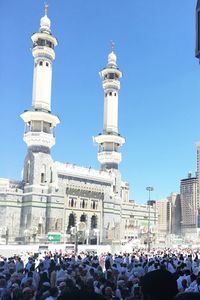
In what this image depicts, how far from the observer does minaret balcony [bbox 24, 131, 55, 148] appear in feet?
136

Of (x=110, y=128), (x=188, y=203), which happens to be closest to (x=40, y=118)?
(x=110, y=128)

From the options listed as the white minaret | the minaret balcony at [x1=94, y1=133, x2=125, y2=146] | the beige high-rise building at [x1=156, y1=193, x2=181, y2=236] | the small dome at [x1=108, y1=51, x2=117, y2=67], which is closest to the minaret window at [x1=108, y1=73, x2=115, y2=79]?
the small dome at [x1=108, y1=51, x2=117, y2=67]

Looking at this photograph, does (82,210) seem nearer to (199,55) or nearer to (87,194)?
(87,194)

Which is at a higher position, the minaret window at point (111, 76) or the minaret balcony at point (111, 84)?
the minaret window at point (111, 76)

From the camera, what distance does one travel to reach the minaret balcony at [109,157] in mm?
49531

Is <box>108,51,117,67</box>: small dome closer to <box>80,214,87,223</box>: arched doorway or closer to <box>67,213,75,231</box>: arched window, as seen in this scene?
<box>80,214,87,223</box>: arched doorway

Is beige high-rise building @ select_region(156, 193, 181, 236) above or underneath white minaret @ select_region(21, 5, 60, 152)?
underneath

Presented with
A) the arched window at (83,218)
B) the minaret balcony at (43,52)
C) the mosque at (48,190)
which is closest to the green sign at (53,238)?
the mosque at (48,190)

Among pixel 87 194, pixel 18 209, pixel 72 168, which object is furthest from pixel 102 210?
pixel 18 209

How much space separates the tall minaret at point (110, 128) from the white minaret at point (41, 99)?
8.76 metres

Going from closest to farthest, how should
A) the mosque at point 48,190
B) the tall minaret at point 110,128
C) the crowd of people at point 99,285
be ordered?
1. the crowd of people at point 99,285
2. the mosque at point 48,190
3. the tall minaret at point 110,128

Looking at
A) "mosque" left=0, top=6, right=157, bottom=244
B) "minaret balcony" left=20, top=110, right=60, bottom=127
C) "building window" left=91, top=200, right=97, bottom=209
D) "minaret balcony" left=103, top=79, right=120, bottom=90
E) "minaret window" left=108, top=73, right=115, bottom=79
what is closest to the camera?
"mosque" left=0, top=6, right=157, bottom=244

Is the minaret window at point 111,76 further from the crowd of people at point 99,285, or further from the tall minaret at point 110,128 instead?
the crowd of people at point 99,285

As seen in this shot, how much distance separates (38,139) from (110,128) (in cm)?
1118
